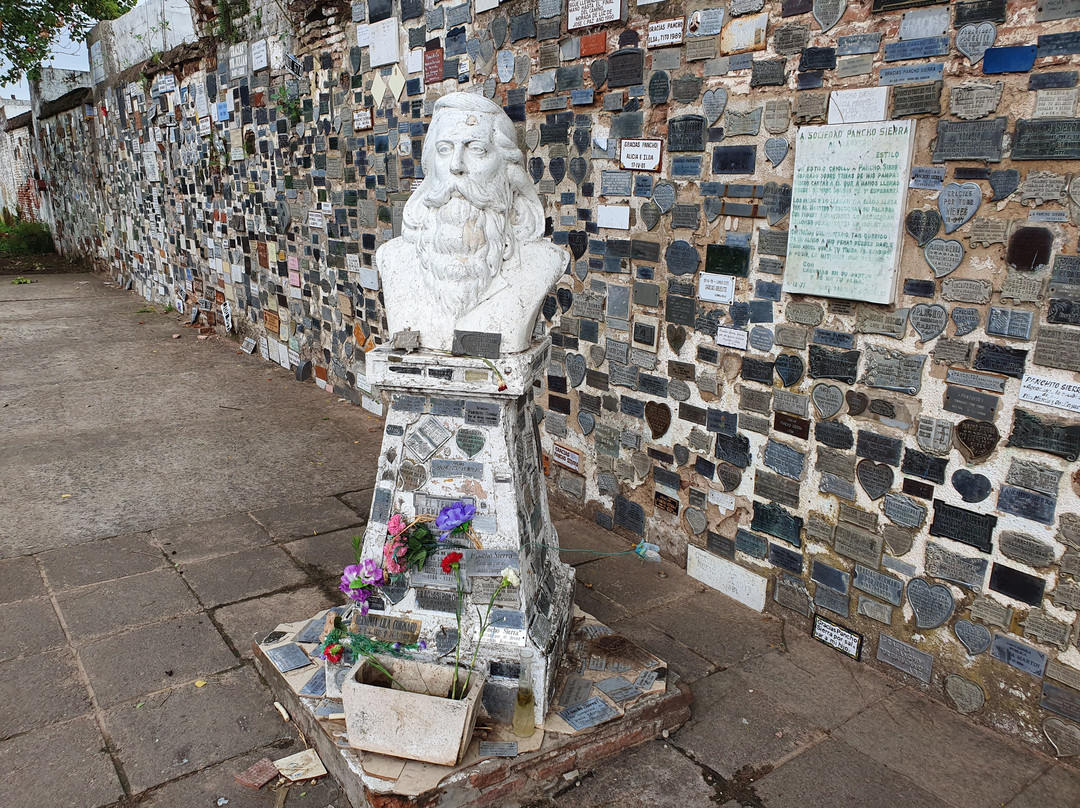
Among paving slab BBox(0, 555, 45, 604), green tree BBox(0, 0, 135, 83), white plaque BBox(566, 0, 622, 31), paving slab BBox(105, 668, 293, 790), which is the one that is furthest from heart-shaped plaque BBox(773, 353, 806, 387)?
green tree BBox(0, 0, 135, 83)

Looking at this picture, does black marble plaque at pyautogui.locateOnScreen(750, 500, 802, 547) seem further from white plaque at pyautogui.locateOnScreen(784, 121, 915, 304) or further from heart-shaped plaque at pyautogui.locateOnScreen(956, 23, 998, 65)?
heart-shaped plaque at pyautogui.locateOnScreen(956, 23, 998, 65)

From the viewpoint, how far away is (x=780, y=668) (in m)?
2.85

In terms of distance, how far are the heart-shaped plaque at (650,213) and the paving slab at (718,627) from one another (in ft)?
5.10

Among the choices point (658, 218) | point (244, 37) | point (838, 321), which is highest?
point (244, 37)

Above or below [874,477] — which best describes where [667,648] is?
below

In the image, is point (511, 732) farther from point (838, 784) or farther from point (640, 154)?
point (640, 154)

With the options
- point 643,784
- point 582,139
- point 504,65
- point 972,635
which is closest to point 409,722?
point 643,784

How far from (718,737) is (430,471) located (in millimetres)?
1212

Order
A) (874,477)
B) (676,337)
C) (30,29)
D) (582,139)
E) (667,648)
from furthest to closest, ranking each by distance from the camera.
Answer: (30,29) < (582,139) < (676,337) < (667,648) < (874,477)

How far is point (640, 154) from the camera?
3365 mm

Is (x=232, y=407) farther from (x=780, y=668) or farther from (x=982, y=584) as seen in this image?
(x=982, y=584)

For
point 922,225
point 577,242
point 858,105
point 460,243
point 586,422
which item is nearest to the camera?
point 460,243

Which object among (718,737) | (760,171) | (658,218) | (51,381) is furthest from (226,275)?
(718,737)

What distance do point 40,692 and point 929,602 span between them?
291 cm
